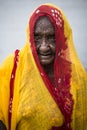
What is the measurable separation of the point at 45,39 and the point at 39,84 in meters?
0.30

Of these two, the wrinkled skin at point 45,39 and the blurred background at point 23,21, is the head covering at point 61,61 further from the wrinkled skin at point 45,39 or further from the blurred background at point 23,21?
the blurred background at point 23,21

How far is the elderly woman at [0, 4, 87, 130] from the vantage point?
2.80 m

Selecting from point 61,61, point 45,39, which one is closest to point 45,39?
point 45,39

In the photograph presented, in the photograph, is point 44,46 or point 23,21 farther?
point 23,21

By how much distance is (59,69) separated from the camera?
9.55 feet

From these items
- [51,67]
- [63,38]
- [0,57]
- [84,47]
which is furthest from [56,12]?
[0,57]

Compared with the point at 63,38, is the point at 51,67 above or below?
below

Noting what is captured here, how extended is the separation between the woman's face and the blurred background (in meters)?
1.65

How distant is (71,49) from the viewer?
295 centimetres

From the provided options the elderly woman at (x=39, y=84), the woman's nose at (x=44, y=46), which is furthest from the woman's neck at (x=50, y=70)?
the woman's nose at (x=44, y=46)

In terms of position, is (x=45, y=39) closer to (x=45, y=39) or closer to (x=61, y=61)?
(x=45, y=39)

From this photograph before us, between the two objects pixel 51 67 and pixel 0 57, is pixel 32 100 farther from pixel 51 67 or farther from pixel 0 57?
pixel 0 57

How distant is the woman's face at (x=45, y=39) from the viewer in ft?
9.23

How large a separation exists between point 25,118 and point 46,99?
0.18 meters
